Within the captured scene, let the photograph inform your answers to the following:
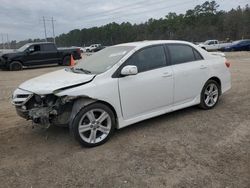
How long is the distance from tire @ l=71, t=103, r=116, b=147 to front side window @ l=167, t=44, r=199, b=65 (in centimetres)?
180

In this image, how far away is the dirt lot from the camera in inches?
137

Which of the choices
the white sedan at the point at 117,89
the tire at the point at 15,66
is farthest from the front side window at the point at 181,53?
the tire at the point at 15,66

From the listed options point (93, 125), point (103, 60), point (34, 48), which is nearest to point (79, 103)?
point (93, 125)

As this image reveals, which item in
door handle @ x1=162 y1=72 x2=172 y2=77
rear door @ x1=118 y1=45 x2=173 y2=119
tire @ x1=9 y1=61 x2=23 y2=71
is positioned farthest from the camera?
tire @ x1=9 y1=61 x2=23 y2=71

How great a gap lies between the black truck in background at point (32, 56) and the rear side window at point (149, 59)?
1432cm

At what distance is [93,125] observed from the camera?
4.46 metres

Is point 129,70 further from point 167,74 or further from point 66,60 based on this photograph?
point 66,60

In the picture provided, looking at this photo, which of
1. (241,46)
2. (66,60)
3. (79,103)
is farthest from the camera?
(241,46)

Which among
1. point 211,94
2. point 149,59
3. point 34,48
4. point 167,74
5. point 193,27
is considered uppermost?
point 193,27

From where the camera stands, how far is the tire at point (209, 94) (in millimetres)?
6027

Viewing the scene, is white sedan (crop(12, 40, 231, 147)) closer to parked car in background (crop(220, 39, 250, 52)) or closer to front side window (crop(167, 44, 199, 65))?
front side window (crop(167, 44, 199, 65))

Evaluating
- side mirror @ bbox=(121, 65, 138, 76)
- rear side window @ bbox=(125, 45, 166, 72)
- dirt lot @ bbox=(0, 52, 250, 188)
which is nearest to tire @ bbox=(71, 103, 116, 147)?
dirt lot @ bbox=(0, 52, 250, 188)

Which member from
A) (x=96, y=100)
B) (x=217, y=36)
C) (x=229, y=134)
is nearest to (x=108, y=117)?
(x=96, y=100)

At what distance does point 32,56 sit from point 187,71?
14.5m
